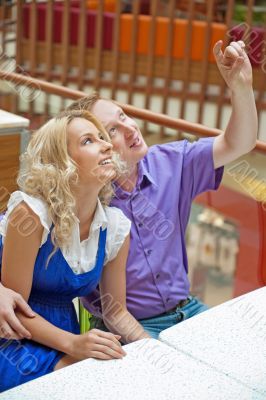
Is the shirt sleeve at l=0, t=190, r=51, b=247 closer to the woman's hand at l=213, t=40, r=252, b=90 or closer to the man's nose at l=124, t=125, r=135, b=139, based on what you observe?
the man's nose at l=124, t=125, r=135, b=139

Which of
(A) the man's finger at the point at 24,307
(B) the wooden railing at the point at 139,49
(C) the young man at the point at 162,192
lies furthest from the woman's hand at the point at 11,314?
→ (B) the wooden railing at the point at 139,49

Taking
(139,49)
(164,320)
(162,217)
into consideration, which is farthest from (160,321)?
(139,49)

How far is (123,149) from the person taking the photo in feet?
5.67

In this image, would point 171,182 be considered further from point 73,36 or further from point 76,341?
point 73,36

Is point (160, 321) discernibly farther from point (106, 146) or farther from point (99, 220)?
point (106, 146)

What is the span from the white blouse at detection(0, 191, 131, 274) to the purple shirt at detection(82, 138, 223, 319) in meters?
0.19

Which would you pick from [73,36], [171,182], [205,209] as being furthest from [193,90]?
[171,182]

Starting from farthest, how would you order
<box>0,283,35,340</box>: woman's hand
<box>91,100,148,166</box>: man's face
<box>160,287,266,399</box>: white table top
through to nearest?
<box>91,100,148,166</box>: man's face → <box>0,283,35,340</box>: woman's hand → <box>160,287,266,399</box>: white table top

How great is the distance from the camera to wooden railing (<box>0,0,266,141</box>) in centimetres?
490

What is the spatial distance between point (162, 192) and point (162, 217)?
0.07 meters

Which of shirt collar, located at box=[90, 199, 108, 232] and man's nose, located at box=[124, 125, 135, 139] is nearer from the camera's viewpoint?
shirt collar, located at box=[90, 199, 108, 232]

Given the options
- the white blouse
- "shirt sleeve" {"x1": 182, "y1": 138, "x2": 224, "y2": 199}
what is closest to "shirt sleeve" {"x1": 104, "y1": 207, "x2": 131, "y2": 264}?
the white blouse

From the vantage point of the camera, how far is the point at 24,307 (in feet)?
4.51

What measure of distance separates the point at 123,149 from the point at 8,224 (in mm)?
449
